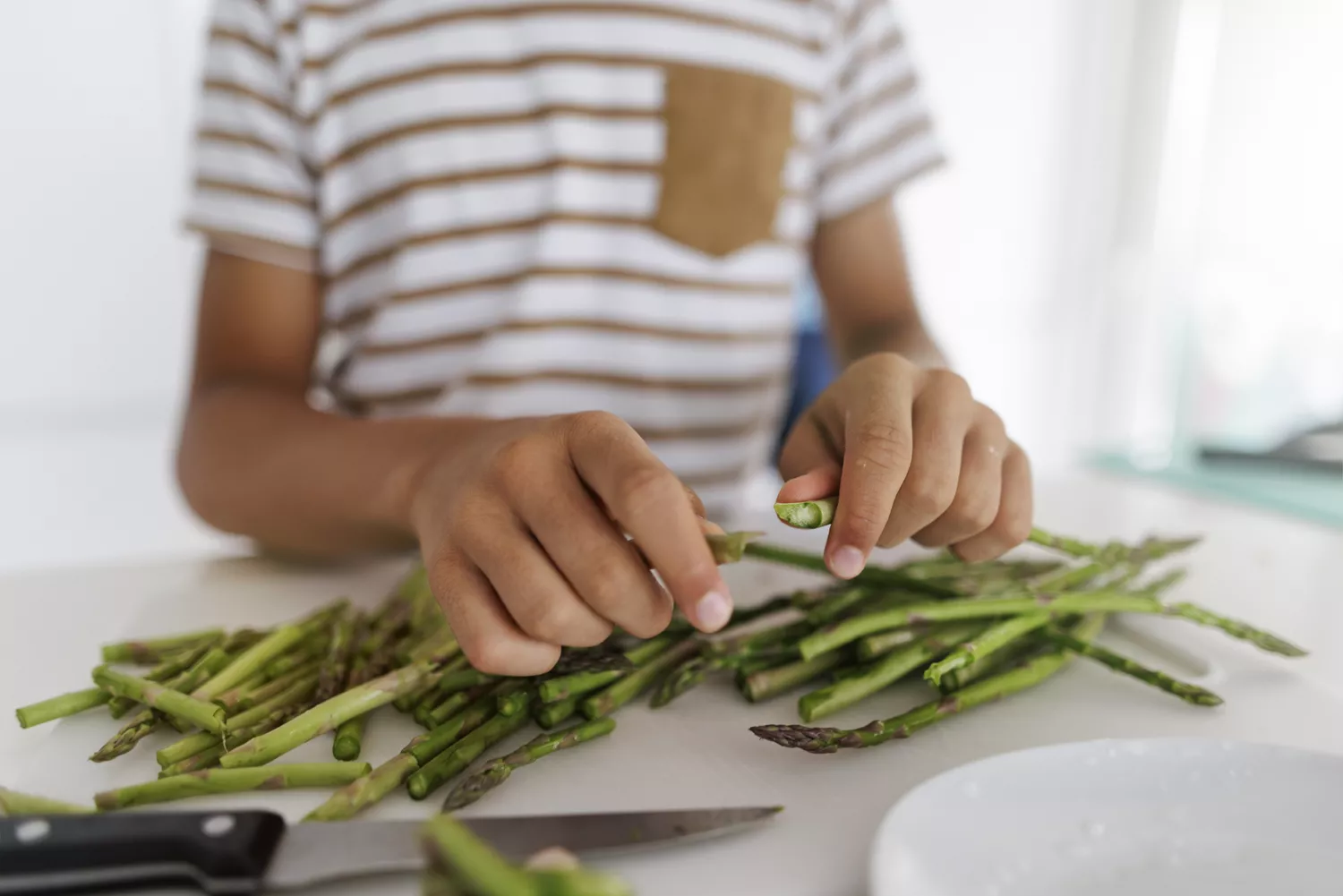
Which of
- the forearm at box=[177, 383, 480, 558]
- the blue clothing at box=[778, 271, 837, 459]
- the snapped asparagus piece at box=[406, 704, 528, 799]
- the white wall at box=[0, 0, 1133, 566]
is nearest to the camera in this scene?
the snapped asparagus piece at box=[406, 704, 528, 799]

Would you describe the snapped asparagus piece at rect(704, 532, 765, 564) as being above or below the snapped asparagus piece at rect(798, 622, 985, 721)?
above

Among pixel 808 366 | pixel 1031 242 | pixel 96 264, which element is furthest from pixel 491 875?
pixel 1031 242

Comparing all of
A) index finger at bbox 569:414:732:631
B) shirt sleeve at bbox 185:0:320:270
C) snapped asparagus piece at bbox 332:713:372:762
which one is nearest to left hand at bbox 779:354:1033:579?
index finger at bbox 569:414:732:631

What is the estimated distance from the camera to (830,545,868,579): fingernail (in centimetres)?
56

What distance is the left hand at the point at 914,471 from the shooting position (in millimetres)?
575

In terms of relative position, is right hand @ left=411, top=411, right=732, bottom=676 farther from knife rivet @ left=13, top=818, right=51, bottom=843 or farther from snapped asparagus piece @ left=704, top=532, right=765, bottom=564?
A: knife rivet @ left=13, top=818, right=51, bottom=843

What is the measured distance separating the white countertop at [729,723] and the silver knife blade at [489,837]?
0.02 metres

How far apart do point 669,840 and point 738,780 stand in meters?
0.10

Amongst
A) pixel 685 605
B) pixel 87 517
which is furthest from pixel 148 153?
pixel 685 605

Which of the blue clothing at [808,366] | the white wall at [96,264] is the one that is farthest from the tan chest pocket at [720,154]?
the white wall at [96,264]

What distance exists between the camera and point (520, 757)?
56 centimetres

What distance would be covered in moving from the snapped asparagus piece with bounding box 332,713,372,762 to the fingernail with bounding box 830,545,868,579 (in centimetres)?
34

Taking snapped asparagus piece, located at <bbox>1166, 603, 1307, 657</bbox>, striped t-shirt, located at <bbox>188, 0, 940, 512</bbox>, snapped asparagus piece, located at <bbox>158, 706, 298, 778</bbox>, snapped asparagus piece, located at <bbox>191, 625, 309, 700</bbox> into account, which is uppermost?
striped t-shirt, located at <bbox>188, 0, 940, 512</bbox>

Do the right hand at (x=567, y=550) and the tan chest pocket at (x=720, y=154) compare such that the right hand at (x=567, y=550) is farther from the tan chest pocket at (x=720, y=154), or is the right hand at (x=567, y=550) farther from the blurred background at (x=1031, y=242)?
the blurred background at (x=1031, y=242)
